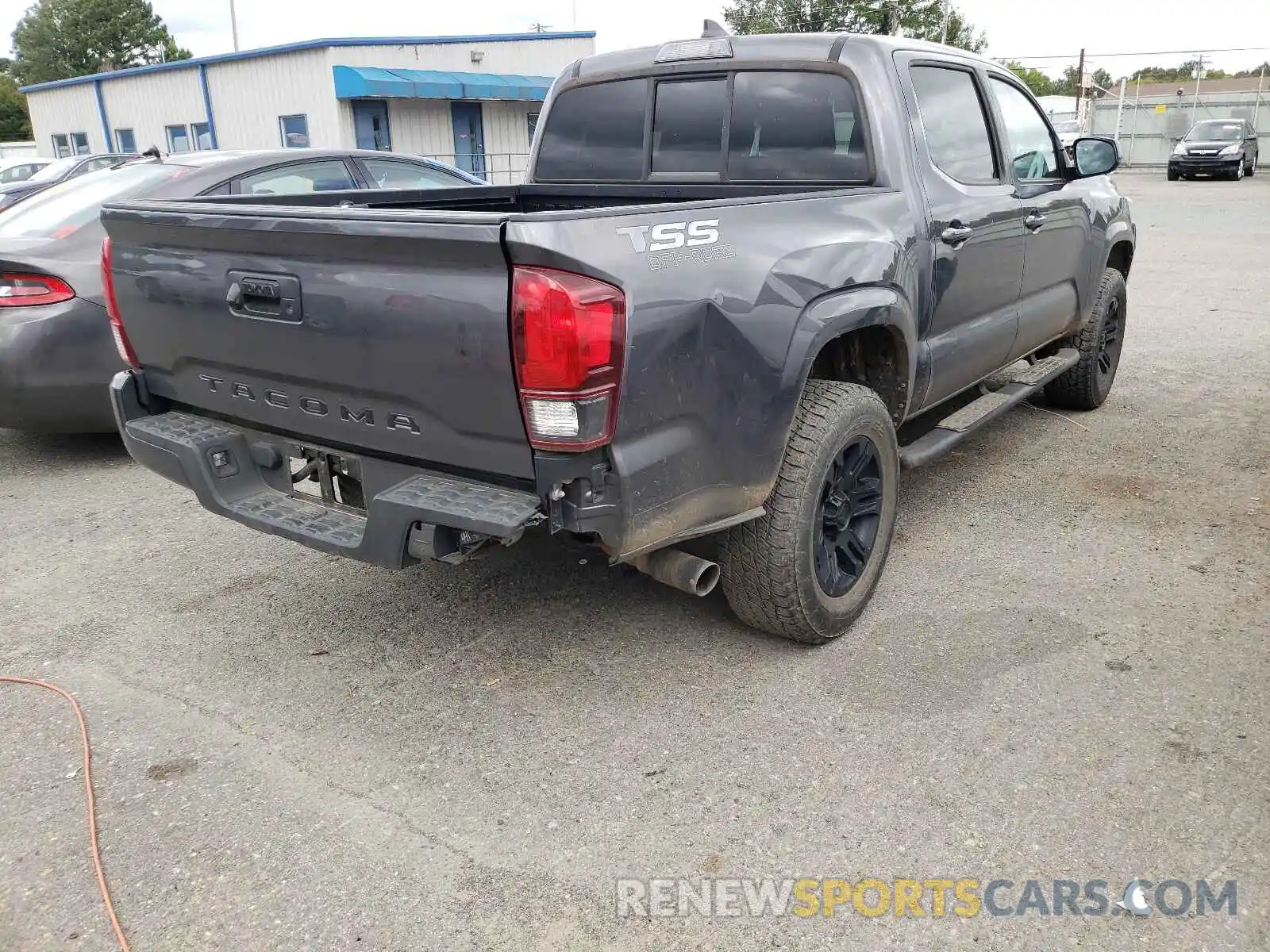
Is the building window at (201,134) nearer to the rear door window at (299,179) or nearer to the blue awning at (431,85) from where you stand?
the blue awning at (431,85)

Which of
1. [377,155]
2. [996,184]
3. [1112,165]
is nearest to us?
[996,184]

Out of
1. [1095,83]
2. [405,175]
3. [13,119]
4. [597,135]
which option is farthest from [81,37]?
[597,135]

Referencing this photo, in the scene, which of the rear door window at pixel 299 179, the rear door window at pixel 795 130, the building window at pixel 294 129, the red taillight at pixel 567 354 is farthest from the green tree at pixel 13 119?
the red taillight at pixel 567 354

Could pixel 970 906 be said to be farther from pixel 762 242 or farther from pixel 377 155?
pixel 377 155

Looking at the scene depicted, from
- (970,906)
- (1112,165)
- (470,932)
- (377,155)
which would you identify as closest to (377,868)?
(470,932)

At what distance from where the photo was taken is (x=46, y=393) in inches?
200

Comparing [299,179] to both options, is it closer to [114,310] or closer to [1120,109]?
A: [114,310]

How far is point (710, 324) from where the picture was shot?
273 centimetres

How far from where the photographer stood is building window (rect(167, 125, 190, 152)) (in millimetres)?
25562

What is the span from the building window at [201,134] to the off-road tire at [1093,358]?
78.3 feet

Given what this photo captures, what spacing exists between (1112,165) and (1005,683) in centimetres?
307

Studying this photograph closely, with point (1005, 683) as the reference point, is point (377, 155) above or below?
→ above

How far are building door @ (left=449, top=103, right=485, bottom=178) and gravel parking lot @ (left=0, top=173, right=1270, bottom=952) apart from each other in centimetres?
1981

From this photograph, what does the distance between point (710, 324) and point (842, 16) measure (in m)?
46.3
